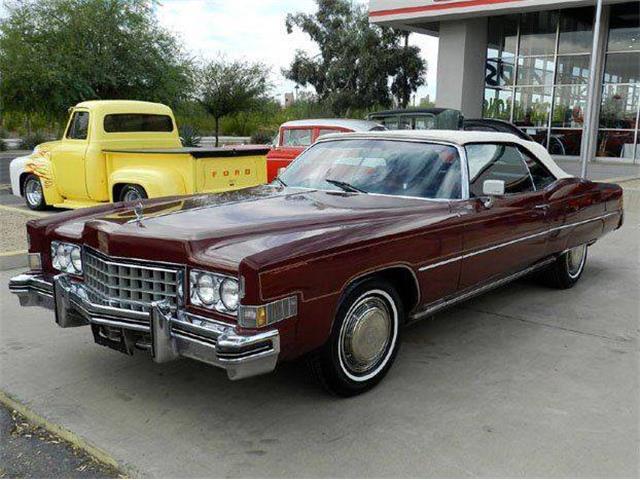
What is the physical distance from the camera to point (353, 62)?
31.2 metres

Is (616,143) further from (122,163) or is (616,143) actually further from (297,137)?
(122,163)

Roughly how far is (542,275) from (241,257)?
12.9ft

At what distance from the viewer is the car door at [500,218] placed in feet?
14.0

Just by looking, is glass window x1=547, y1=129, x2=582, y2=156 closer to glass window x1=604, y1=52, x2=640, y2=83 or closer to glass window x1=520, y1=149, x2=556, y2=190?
glass window x1=604, y1=52, x2=640, y2=83

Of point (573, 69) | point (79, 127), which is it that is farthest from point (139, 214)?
point (573, 69)

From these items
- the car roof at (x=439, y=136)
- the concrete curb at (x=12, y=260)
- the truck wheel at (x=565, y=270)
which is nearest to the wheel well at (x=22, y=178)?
the concrete curb at (x=12, y=260)

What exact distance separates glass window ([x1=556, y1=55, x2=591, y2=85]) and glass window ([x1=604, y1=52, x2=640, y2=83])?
0.66 metres

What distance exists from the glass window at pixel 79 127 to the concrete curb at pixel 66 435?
22.0 feet

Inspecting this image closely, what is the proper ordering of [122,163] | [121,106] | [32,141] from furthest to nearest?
1. [32,141]
2. [121,106]
3. [122,163]

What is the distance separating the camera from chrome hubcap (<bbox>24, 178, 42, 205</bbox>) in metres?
10.6

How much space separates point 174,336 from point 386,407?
127cm

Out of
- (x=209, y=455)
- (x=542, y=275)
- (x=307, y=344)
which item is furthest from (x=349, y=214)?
(x=542, y=275)

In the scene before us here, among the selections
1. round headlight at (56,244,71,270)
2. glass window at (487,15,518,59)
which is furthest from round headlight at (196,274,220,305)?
glass window at (487,15,518,59)

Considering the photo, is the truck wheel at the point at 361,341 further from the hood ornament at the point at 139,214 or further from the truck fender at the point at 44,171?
the truck fender at the point at 44,171
